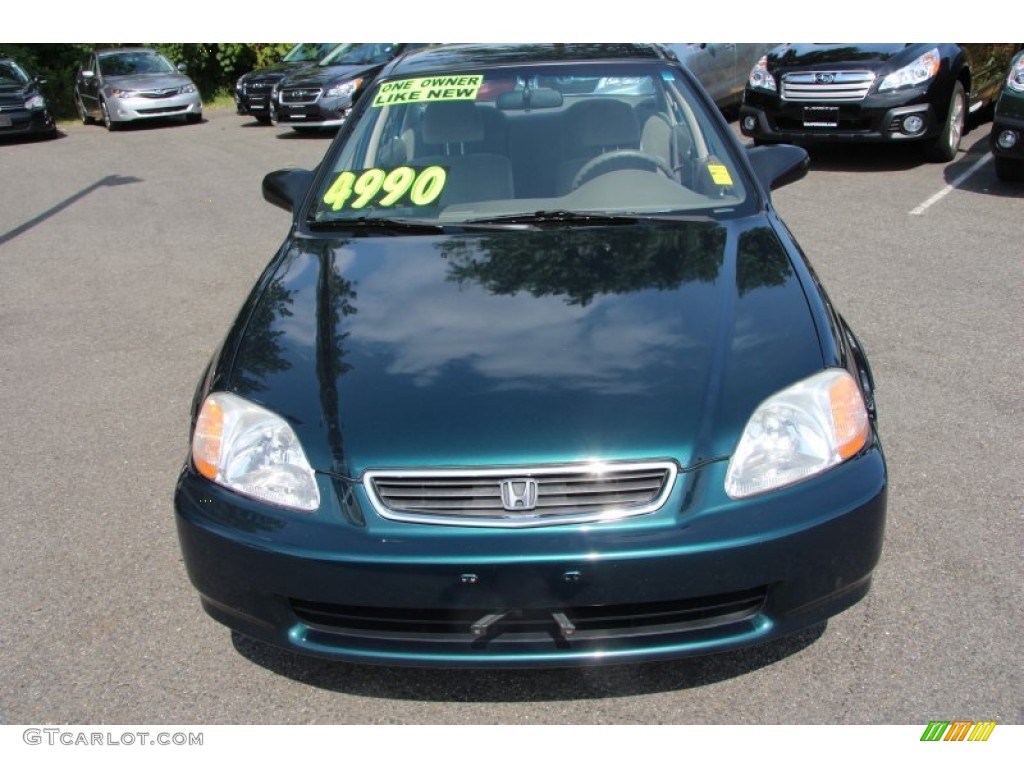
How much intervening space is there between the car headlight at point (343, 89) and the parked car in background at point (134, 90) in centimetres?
452

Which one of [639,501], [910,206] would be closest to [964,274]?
[910,206]

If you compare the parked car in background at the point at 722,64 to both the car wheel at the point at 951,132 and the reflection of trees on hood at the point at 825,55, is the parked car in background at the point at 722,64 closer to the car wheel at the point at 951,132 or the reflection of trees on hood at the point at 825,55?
the reflection of trees on hood at the point at 825,55

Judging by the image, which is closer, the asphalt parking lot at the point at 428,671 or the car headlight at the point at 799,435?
the car headlight at the point at 799,435

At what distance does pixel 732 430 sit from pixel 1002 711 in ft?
3.24

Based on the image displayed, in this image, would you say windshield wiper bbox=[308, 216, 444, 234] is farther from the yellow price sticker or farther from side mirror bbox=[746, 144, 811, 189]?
side mirror bbox=[746, 144, 811, 189]

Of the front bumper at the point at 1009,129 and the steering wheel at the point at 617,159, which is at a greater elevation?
the steering wheel at the point at 617,159

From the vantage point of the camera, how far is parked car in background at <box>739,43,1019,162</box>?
938 centimetres

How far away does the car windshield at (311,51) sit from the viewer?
1619 cm

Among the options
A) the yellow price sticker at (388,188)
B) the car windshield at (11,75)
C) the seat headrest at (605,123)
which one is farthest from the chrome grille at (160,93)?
the seat headrest at (605,123)

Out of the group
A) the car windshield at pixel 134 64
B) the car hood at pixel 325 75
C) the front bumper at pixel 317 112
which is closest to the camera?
the front bumper at pixel 317 112

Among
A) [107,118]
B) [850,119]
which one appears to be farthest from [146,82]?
[850,119]

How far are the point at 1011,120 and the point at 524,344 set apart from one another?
6.97 metres

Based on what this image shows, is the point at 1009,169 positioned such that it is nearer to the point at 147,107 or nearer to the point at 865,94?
the point at 865,94

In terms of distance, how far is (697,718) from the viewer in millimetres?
2615
